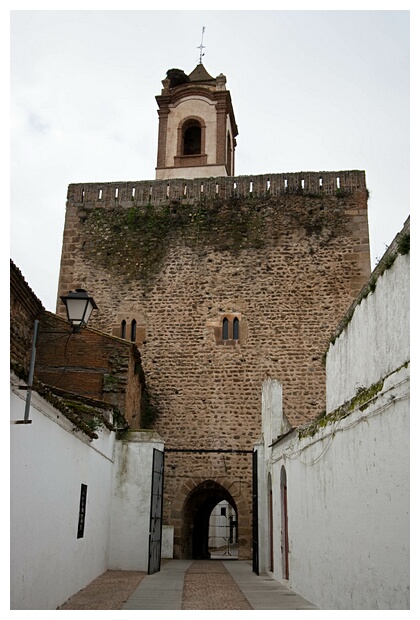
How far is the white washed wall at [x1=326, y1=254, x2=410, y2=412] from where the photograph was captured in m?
5.35

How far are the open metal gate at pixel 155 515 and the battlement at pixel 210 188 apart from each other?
854cm

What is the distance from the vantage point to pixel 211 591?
368 inches

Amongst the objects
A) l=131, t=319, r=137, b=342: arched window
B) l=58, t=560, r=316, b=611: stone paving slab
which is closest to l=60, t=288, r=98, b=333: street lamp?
l=58, t=560, r=316, b=611: stone paving slab

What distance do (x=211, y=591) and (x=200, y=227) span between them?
10.7m

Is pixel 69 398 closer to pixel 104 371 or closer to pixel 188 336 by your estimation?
pixel 104 371

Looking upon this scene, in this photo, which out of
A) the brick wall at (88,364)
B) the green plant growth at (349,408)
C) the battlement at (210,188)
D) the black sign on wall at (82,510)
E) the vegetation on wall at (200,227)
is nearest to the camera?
the green plant growth at (349,408)

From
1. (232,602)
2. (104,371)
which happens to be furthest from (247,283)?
(232,602)

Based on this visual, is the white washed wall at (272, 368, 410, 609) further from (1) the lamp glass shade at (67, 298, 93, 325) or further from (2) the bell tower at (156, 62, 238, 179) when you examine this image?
(2) the bell tower at (156, 62, 238, 179)

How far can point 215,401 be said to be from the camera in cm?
1633

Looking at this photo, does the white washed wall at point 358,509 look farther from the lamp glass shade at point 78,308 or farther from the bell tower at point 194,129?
the bell tower at point 194,129

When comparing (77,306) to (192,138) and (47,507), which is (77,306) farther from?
(192,138)

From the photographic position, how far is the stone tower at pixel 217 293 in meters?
16.0

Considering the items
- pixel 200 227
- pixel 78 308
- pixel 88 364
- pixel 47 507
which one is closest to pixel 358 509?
pixel 47 507

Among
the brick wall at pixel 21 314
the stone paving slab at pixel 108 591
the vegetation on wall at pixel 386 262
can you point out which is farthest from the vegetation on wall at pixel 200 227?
the vegetation on wall at pixel 386 262
